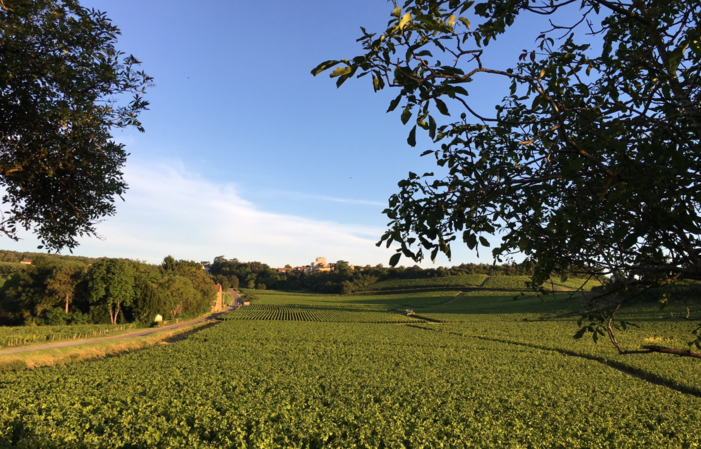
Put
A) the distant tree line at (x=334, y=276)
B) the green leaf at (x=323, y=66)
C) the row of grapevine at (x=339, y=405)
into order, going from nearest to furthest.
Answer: the green leaf at (x=323, y=66)
the row of grapevine at (x=339, y=405)
the distant tree line at (x=334, y=276)

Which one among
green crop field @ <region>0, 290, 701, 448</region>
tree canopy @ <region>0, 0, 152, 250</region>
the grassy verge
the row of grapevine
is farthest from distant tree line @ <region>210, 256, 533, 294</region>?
tree canopy @ <region>0, 0, 152, 250</region>

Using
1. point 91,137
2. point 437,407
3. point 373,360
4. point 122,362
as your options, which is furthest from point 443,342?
point 91,137

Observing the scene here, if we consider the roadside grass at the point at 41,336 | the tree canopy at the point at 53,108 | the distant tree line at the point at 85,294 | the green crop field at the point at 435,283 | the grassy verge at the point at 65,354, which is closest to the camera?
the tree canopy at the point at 53,108

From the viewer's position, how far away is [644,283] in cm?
295

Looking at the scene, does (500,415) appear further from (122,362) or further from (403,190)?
(122,362)

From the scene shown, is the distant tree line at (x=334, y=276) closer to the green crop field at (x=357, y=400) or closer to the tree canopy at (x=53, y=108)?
the green crop field at (x=357, y=400)

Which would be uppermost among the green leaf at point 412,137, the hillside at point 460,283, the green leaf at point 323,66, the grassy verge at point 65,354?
the green leaf at point 323,66

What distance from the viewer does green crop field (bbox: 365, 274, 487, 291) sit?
362 ft

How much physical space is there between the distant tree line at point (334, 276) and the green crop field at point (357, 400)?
92.8 m

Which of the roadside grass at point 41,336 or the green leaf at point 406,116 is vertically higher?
the green leaf at point 406,116

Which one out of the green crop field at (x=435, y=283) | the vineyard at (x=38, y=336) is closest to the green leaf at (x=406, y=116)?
the vineyard at (x=38, y=336)

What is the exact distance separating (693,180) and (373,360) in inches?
902

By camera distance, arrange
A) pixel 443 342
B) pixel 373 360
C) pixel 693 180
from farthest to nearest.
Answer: pixel 443 342 → pixel 373 360 → pixel 693 180

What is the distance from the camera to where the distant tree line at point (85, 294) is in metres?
47.3
